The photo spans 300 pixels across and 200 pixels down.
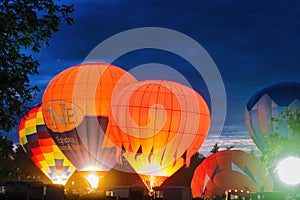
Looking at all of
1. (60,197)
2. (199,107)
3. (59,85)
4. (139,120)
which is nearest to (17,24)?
(60,197)

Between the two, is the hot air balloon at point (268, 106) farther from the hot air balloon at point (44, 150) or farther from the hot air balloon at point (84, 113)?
the hot air balloon at point (44, 150)

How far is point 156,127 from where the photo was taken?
1436 inches

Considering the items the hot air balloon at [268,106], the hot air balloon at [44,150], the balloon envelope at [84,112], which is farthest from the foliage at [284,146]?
the hot air balloon at [44,150]

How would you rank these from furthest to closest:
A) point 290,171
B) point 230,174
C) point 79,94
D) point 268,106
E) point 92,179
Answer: point 92,179
point 79,94
point 230,174
point 268,106
point 290,171

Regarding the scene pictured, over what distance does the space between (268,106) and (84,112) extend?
1371cm

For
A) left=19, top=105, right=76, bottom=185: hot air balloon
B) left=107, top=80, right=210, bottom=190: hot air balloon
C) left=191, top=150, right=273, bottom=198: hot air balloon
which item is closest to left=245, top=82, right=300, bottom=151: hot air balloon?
left=191, top=150, right=273, bottom=198: hot air balloon

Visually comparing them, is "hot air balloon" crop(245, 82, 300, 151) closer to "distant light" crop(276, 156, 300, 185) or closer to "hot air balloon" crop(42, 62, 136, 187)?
"hot air balloon" crop(42, 62, 136, 187)

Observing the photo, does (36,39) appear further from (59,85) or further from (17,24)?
(59,85)

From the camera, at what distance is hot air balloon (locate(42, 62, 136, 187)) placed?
4097 centimetres

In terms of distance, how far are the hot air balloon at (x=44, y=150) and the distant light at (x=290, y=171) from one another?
37499 millimetres

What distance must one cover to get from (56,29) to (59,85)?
35.3 m

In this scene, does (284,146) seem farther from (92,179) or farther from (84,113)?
(92,179)

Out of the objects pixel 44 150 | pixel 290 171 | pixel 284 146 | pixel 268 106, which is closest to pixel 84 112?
pixel 44 150

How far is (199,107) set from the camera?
38875 millimetres
